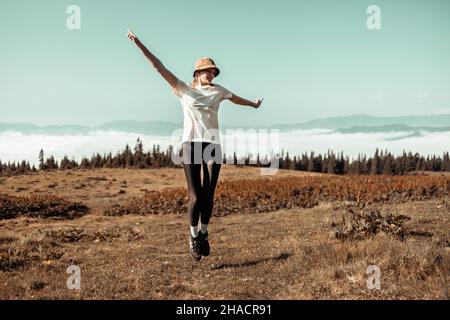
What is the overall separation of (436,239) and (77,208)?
2101cm

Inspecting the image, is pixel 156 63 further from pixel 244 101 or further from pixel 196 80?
pixel 244 101

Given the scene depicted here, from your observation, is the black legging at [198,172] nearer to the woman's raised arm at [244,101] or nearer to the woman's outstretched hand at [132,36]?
the woman's raised arm at [244,101]

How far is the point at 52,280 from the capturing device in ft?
20.3

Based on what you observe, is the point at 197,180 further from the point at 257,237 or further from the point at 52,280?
the point at 257,237

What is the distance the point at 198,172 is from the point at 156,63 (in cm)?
157

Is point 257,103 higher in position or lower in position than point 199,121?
higher

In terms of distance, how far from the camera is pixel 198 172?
20.0ft

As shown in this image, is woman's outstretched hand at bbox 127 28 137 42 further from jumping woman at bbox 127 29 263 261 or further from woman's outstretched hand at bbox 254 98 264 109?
woman's outstretched hand at bbox 254 98 264 109

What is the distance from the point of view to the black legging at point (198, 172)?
5914mm


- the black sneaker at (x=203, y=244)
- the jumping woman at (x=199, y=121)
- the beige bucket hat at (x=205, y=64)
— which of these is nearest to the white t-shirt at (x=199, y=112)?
the jumping woman at (x=199, y=121)

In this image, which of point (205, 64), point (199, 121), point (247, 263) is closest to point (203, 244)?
point (247, 263)

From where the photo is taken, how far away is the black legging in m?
5.91

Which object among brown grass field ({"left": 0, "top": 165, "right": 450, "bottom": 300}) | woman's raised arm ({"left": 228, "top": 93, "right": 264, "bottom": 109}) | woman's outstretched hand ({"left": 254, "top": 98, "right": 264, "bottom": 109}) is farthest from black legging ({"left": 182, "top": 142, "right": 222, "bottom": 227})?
woman's outstretched hand ({"left": 254, "top": 98, "right": 264, "bottom": 109})
